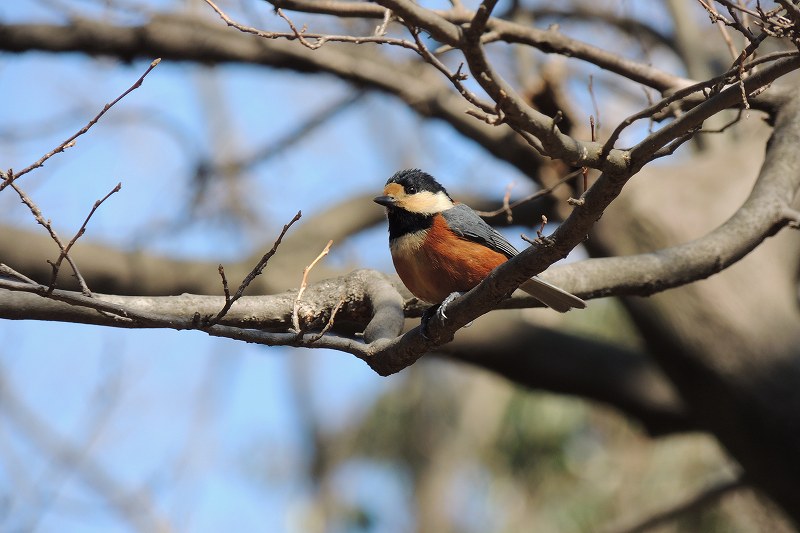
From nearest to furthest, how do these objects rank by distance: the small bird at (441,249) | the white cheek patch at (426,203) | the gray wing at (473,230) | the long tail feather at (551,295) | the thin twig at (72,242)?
the thin twig at (72,242)
the long tail feather at (551,295)
the small bird at (441,249)
the gray wing at (473,230)
the white cheek patch at (426,203)

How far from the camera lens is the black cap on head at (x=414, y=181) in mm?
4871

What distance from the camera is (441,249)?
14.3 ft

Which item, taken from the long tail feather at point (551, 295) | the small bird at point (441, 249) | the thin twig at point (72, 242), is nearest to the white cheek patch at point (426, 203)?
the small bird at point (441, 249)

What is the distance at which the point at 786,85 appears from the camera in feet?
17.5

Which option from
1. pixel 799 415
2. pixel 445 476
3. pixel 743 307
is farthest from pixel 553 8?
pixel 445 476

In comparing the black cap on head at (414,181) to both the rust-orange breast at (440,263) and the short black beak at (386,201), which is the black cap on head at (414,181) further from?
the rust-orange breast at (440,263)

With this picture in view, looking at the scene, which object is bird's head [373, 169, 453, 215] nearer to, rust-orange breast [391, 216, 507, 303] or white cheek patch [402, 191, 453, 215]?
white cheek patch [402, 191, 453, 215]

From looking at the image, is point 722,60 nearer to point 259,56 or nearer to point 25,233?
point 259,56

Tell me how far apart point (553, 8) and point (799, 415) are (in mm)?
4899

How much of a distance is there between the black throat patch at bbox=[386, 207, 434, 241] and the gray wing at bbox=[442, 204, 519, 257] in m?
0.11

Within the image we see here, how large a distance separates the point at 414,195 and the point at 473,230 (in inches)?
19.0

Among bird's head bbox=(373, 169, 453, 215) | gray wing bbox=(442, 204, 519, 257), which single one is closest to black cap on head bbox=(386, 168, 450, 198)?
bird's head bbox=(373, 169, 453, 215)

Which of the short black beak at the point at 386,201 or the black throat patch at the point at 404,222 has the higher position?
the short black beak at the point at 386,201

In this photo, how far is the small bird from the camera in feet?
14.1
